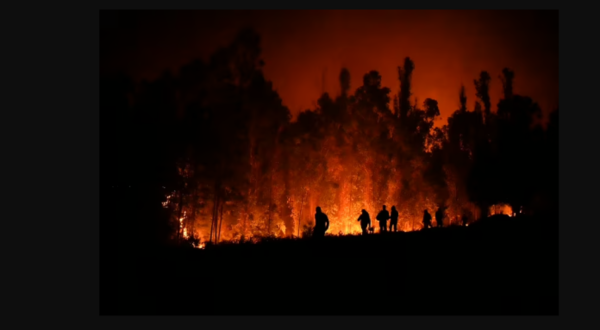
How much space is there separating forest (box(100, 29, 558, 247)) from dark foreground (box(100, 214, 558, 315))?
5.07 meters

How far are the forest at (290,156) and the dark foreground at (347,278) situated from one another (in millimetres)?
5071

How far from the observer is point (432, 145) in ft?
98.0

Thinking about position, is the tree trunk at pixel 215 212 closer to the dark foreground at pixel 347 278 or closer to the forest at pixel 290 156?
the forest at pixel 290 156

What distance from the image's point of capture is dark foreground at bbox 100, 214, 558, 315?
9.69 metres

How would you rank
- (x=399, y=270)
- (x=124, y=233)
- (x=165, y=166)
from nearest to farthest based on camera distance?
(x=399, y=270), (x=124, y=233), (x=165, y=166)

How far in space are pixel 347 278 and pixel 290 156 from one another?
47.4ft

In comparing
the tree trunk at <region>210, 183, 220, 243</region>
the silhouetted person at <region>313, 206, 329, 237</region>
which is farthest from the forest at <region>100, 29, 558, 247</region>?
the silhouetted person at <region>313, 206, 329, 237</region>

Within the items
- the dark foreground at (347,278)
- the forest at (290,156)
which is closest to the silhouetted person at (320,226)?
the dark foreground at (347,278)

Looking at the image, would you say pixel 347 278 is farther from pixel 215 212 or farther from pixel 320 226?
pixel 215 212

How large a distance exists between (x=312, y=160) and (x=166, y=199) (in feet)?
29.9

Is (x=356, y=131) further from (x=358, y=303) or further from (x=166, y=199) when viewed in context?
(x=358, y=303)

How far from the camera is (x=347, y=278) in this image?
10742mm

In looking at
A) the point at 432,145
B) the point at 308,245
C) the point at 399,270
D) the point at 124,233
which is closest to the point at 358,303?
the point at 399,270

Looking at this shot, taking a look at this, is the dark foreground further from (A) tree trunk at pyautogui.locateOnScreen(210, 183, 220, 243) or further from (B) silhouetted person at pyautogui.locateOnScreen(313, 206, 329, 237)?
(A) tree trunk at pyautogui.locateOnScreen(210, 183, 220, 243)
